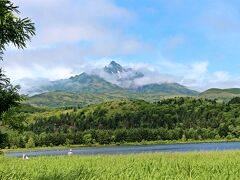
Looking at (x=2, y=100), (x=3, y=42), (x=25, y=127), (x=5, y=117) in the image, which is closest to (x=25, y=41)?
(x=3, y=42)

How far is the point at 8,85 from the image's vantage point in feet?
61.7

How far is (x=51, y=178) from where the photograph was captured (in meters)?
14.1

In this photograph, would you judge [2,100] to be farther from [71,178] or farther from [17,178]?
[71,178]

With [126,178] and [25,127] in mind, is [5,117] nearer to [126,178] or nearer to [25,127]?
[25,127]

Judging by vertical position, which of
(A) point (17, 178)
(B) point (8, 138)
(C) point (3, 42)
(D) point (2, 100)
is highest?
(C) point (3, 42)

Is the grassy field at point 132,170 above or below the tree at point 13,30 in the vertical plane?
below

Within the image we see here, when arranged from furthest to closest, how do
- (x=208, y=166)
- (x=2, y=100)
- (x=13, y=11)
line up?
(x=208, y=166) → (x=2, y=100) → (x=13, y=11)

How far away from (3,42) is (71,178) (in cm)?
481

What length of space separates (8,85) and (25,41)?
5.40m

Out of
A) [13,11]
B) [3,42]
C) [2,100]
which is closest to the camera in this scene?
[13,11]

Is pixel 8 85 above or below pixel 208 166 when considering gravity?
above

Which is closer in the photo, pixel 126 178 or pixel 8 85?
pixel 126 178

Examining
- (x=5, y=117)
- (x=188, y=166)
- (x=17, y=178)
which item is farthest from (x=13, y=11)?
(x=5, y=117)

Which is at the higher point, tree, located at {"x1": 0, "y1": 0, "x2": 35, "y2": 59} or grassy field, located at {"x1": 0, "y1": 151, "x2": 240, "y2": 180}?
tree, located at {"x1": 0, "y1": 0, "x2": 35, "y2": 59}
